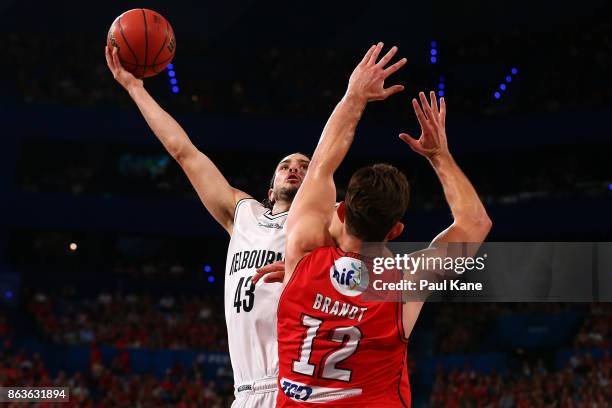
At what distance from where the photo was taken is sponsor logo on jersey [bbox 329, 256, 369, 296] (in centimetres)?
288

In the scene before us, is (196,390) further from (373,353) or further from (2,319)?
(373,353)

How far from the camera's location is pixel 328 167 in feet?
9.49

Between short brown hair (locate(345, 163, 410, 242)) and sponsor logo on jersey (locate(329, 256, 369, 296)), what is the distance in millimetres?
120

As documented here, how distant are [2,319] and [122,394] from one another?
5.12 meters

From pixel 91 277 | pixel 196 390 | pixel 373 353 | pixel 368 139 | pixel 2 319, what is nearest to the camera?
pixel 373 353

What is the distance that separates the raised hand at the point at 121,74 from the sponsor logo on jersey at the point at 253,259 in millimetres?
1328

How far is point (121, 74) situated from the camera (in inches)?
202

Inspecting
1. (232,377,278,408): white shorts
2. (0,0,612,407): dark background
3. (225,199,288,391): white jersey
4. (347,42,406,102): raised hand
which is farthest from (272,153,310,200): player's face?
(0,0,612,407): dark background

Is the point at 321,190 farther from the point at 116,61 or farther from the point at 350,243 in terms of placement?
the point at 116,61

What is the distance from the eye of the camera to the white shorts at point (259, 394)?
4566 millimetres

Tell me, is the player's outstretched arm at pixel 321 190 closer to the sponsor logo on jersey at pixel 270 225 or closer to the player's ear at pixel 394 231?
the player's ear at pixel 394 231

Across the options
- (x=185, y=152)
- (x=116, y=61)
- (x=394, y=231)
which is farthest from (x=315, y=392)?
(x=116, y=61)

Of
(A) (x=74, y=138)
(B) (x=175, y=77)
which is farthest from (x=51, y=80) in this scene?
(B) (x=175, y=77)

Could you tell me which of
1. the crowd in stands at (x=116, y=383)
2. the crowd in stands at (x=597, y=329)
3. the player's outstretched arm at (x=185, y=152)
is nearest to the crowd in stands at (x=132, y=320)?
the crowd in stands at (x=116, y=383)
